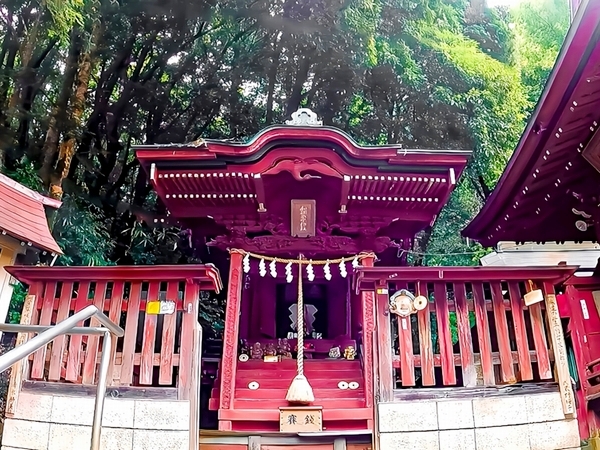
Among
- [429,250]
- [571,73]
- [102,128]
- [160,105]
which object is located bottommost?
[571,73]

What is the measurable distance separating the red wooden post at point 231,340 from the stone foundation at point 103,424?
1.19 metres

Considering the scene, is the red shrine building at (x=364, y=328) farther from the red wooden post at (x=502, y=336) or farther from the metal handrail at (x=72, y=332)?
the metal handrail at (x=72, y=332)

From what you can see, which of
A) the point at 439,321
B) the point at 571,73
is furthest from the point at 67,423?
the point at 571,73

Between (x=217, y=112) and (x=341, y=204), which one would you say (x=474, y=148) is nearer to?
(x=341, y=204)

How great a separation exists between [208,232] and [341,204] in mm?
2255

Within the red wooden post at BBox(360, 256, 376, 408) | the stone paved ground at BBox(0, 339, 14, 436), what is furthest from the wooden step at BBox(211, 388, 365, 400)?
the stone paved ground at BBox(0, 339, 14, 436)

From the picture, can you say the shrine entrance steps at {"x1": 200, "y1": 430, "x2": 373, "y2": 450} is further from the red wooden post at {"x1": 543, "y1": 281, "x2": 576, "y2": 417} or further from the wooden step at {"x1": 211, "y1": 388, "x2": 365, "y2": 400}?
the red wooden post at {"x1": 543, "y1": 281, "x2": 576, "y2": 417}

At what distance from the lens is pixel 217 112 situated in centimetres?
1179

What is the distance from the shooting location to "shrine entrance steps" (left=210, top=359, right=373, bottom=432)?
570 centimetres

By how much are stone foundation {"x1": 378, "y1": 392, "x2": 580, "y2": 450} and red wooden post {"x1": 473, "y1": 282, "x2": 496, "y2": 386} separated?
0.21 metres

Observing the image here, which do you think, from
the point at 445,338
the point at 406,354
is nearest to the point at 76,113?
the point at 406,354

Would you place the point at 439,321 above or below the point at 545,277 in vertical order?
below

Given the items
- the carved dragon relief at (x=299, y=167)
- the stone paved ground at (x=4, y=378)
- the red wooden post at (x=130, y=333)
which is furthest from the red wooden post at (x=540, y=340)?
the stone paved ground at (x=4, y=378)

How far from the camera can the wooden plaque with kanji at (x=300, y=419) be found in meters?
5.52
